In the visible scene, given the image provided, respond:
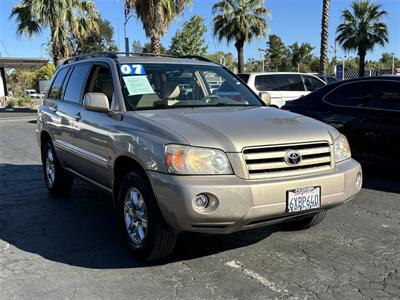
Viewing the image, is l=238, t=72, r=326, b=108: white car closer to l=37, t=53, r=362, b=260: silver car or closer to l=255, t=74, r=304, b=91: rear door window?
l=255, t=74, r=304, b=91: rear door window

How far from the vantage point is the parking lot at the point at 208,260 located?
366 centimetres

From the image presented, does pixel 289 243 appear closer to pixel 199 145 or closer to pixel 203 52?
pixel 199 145

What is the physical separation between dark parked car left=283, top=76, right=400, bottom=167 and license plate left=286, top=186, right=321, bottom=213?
10.8 ft

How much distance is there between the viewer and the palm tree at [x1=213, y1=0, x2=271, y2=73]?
105 ft

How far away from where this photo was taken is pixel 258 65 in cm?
8519

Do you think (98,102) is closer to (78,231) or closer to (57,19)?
(78,231)

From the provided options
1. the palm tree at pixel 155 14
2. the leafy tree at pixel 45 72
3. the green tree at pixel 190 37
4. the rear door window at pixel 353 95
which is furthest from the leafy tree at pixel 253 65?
the rear door window at pixel 353 95

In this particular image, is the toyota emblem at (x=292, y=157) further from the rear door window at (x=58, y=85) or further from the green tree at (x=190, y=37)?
the green tree at (x=190, y=37)

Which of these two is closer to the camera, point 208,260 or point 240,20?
point 208,260

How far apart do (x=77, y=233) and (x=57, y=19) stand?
77.2ft

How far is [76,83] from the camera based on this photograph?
604 centimetres

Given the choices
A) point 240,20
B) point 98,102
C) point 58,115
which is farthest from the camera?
point 240,20

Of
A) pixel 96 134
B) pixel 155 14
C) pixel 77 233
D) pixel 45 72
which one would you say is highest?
pixel 155 14

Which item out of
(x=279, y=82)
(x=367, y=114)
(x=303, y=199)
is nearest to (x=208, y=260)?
(x=303, y=199)
